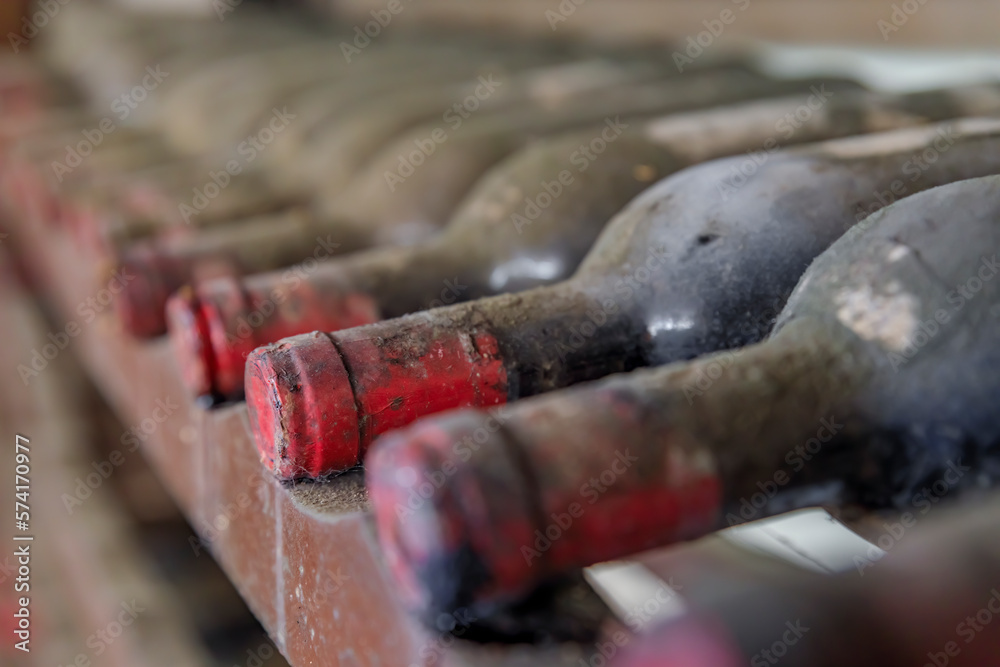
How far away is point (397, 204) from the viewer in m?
0.92

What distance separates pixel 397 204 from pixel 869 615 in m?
0.70

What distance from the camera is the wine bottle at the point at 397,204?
0.80 metres

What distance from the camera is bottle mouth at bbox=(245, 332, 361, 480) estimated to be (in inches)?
17.6

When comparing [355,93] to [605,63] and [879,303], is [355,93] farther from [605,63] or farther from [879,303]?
[879,303]

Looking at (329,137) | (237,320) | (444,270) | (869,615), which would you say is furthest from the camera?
(329,137)

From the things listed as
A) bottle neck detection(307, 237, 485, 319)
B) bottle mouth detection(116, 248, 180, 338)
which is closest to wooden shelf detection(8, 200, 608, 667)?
bottle mouth detection(116, 248, 180, 338)

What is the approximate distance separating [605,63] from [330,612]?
127 centimetres

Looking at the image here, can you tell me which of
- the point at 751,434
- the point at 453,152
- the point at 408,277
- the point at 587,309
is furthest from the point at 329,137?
the point at 751,434

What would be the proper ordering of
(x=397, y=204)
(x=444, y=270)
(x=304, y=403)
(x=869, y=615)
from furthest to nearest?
1. (x=397, y=204)
2. (x=444, y=270)
3. (x=304, y=403)
4. (x=869, y=615)

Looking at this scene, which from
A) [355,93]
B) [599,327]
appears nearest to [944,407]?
[599,327]

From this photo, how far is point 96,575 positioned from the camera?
1.53m

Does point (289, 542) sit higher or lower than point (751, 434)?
lower

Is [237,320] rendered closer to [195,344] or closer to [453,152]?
[195,344]

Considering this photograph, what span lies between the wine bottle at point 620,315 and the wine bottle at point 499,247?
118 millimetres
